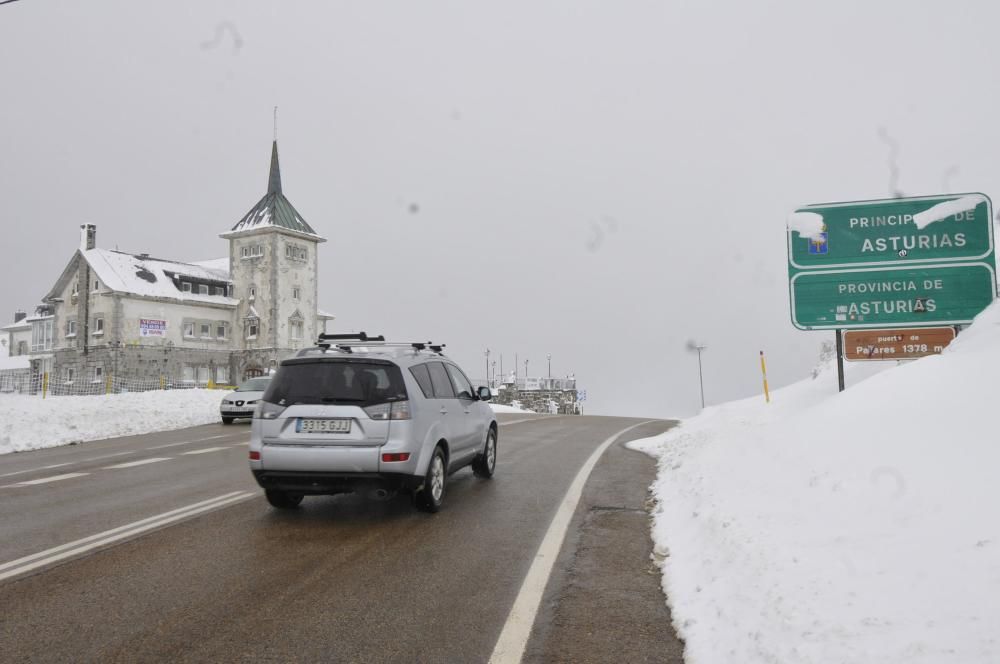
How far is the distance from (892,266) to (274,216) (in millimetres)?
56544

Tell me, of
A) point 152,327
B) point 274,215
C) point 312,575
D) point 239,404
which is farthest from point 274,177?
point 312,575

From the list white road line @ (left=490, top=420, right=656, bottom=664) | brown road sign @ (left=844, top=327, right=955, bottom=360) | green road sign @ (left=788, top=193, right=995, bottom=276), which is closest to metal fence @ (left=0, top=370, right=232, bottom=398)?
green road sign @ (left=788, top=193, right=995, bottom=276)

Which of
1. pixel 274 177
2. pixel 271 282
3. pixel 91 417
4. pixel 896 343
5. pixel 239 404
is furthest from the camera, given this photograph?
pixel 274 177

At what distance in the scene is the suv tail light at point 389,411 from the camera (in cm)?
681

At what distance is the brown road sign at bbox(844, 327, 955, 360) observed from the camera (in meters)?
9.70

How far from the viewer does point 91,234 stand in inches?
2232

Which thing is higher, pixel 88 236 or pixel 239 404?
pixel 88 236

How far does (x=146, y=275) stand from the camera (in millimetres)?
54312

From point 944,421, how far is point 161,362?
5560 centimetres

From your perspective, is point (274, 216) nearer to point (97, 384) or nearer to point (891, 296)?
point (97, 384)

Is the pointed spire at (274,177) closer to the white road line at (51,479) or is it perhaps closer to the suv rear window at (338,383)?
the white road line at (51,479)

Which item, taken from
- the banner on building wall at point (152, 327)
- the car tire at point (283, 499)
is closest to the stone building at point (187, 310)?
the banner on building wall at point (152, 327)

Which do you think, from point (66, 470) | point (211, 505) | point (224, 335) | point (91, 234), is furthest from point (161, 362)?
point (211, 505)

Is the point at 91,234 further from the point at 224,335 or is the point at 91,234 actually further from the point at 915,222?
the point at 915,222
